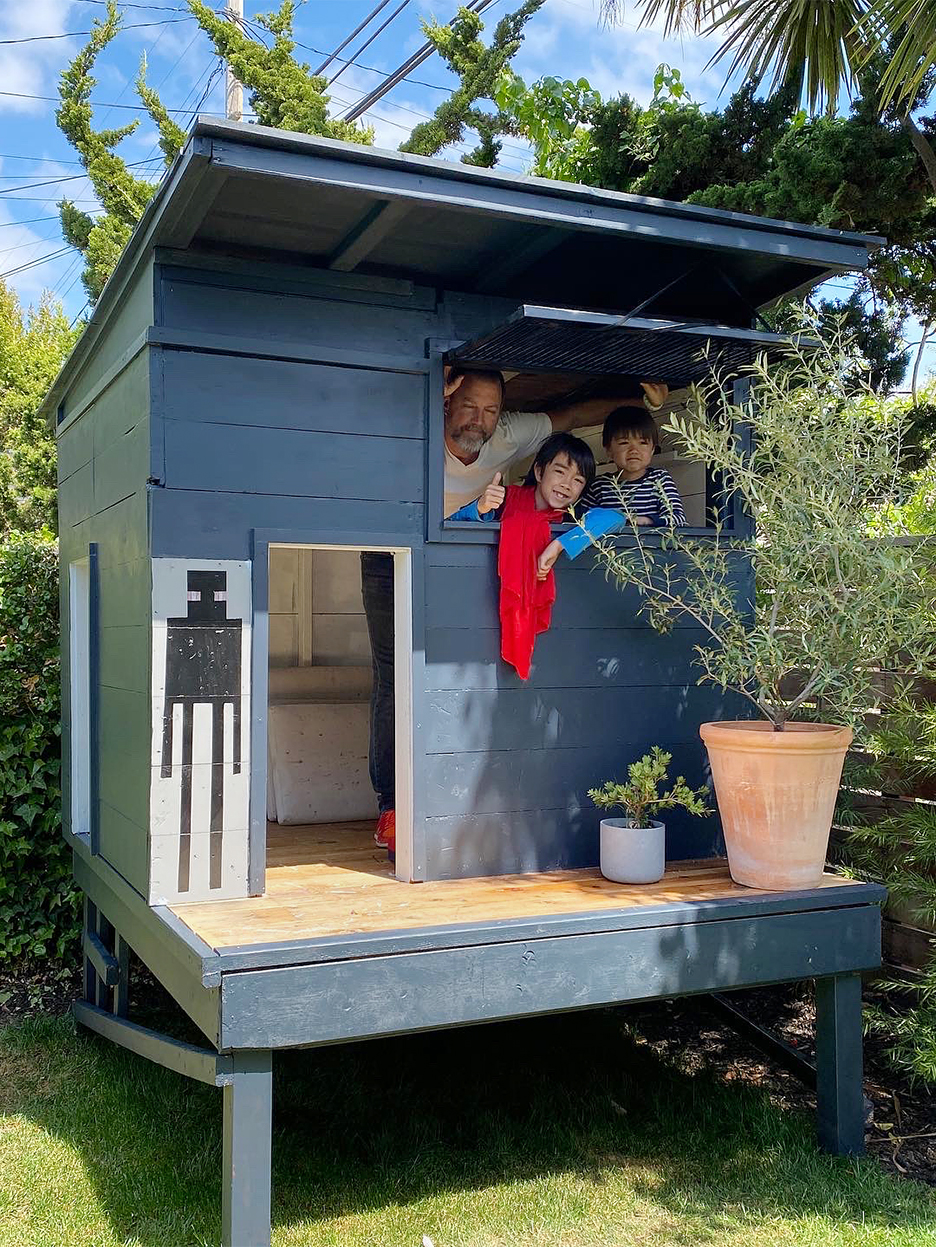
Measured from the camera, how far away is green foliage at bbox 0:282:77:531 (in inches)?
375

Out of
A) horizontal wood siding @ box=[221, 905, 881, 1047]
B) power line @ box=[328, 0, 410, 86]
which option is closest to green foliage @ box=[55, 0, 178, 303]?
power line @ box=[328, 0, 410, 86]

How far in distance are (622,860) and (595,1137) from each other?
3.45ft

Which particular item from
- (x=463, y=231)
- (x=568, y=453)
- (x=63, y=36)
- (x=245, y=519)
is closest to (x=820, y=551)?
(x=568, y=453)

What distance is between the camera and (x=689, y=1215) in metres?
3.10

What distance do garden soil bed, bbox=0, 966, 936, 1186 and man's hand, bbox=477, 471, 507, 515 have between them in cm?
235

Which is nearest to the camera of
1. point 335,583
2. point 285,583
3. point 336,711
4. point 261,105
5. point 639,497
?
point 639,497

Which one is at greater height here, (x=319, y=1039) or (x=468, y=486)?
(x=468, y=486)

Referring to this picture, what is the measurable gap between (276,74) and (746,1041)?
9255 mm

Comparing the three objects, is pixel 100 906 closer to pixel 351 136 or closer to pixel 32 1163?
pixel 32 1163

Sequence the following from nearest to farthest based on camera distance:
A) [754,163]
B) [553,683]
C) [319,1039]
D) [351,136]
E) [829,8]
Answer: [319,1039] → [553,683] → [829,8] → [754,163] → [351,136]

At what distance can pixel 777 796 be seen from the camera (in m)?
3.21

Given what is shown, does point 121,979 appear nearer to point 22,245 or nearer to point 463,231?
point 463,231

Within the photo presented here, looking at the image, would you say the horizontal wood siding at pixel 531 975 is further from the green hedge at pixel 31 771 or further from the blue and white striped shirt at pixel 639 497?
the green hedge at pixel 31 771

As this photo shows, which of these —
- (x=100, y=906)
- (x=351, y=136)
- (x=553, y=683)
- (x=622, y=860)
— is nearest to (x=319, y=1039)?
(x=622, y=860)
